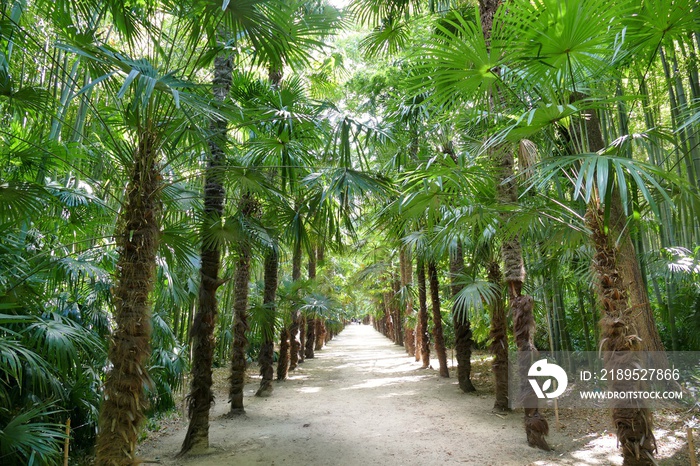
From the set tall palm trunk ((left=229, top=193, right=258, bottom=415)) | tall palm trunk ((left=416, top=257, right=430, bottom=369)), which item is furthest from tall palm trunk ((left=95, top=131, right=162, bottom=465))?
tall palm trunk ((left=416, top=257, right=430, bottom=369))

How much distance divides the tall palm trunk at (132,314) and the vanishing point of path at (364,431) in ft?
3.35

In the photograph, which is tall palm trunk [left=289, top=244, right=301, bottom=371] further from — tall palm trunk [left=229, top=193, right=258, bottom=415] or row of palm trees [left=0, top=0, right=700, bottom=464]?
tall palm trunk [left=229, top=193, right=258, bottom=415]

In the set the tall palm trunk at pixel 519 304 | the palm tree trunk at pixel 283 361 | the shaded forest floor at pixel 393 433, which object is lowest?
the shaded forest floor at pixel 393 433

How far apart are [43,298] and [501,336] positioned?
242 inches

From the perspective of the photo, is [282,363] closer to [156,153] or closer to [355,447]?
[355,447]

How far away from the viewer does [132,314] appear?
3.21 m

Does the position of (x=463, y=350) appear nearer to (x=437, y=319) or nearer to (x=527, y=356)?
(x=437, y=319)

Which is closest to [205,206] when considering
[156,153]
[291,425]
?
[156,153]

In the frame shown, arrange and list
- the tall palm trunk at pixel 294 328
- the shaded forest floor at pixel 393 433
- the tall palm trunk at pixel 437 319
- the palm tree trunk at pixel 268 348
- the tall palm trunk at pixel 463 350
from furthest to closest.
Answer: the tall palm trunk at pixel 294 328
the tall palm trunk at pixel 437 319
the palm tree trunk at pixel 268 348
the tall palm trunk at pixel 463 350
the shaded forest floor at pixel 393 433

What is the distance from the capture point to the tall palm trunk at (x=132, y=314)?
3098mm

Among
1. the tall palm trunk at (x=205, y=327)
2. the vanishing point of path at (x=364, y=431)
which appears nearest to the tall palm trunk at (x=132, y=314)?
the vanishing point of path at (x=364, y=431)

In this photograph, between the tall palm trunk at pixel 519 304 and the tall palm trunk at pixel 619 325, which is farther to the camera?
the tall palm trunk at pixel 519 304

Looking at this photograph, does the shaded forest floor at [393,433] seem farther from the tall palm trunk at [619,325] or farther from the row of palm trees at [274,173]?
the tall palm trunk at [619,325]

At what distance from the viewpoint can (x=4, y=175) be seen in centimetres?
473
